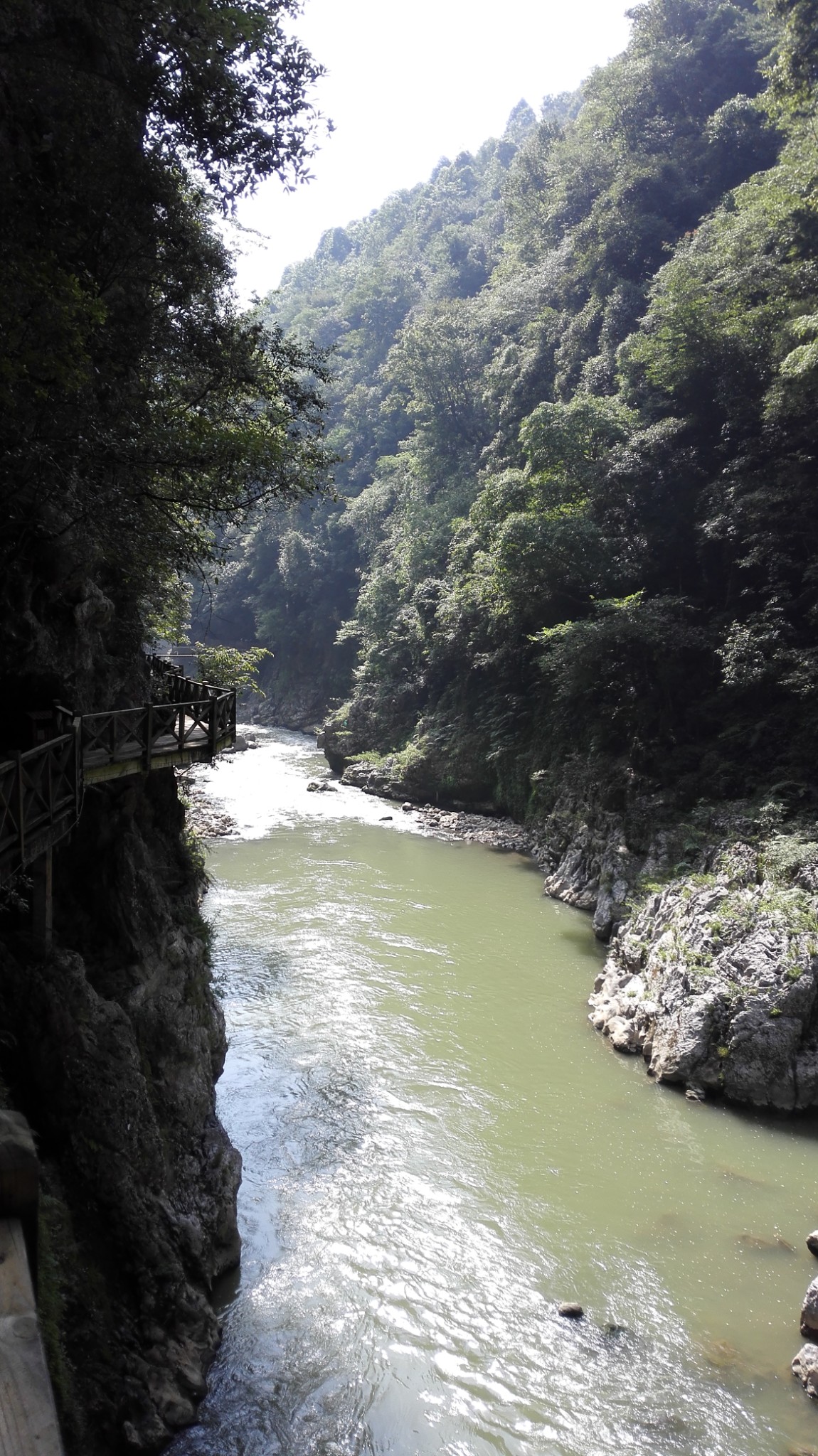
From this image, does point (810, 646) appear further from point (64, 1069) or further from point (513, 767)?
point (64, 1069)

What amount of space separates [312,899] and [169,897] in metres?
9.16

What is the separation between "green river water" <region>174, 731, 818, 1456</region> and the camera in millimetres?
7320

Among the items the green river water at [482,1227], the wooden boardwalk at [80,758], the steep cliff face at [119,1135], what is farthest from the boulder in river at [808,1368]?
the wooden boardwalk at [80,758]

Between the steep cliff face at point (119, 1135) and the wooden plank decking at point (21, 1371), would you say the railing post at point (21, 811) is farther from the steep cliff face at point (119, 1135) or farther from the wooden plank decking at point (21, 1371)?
the wooden plank decking at point (21, 1371)

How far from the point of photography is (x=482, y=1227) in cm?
959

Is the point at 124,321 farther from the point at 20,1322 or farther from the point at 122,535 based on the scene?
the point at 20,1322

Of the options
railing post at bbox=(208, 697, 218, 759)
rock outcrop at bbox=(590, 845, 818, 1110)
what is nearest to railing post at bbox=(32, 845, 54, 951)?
railing post at bbox=(208, 697, 218, 759)

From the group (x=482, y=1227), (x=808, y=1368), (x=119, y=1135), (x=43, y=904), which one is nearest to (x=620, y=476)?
(x=482, y=1227)

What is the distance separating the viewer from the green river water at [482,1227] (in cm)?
732

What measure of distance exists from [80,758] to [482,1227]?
697cm

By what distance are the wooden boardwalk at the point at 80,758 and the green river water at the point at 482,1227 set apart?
502cm

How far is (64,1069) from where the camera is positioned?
6910 mm

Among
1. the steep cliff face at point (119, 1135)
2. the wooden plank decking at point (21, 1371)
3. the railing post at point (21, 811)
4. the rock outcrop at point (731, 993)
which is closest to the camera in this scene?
the wooden plank decking at point (21, 1371)

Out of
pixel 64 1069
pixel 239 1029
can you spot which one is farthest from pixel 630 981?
pixel 64 1069
